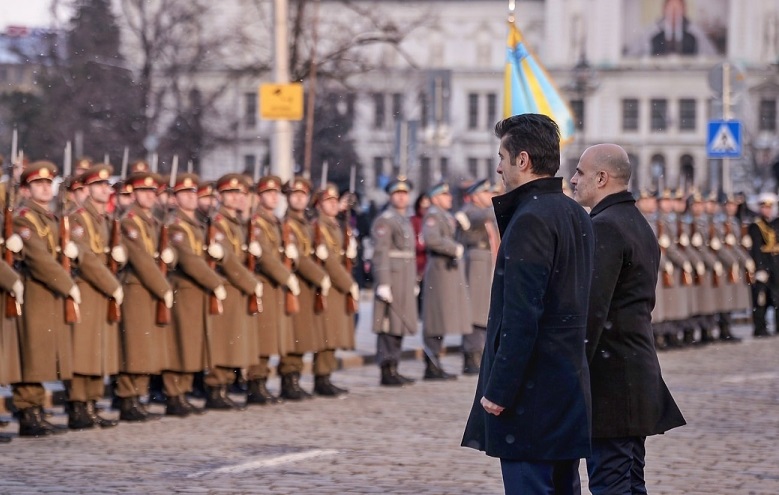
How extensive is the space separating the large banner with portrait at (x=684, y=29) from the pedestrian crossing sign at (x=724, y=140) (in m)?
87.8

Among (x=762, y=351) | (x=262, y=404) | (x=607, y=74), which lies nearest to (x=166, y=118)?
(x=762, y=351)

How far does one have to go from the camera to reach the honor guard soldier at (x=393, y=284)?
17312 mm

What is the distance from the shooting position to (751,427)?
13.8 metres

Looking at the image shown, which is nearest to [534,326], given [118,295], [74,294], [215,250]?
[74,294]

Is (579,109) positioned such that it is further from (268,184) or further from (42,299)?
(42,299)

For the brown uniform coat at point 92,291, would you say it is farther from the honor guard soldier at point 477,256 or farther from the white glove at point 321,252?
the honor guard soldier at point 477,256

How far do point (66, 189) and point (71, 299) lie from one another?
4.17 feet

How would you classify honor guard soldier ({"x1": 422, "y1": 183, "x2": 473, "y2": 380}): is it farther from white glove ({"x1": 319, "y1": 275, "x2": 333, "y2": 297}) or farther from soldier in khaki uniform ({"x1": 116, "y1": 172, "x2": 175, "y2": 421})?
soldier in khaki uniform ({"x1": 116, "y1": 172, "x2": 175, "y2": 421})

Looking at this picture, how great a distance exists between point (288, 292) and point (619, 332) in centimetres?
795

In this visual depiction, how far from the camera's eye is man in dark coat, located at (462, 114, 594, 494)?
6684mm

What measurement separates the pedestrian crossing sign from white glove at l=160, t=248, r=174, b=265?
13425mm

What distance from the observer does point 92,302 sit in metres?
13.6

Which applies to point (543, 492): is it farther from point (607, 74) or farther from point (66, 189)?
point (607, 74)

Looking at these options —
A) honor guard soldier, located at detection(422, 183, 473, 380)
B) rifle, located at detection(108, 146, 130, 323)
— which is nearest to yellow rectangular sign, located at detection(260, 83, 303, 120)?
honor guard soldier, located at detection(422, 183, 473, 380)
